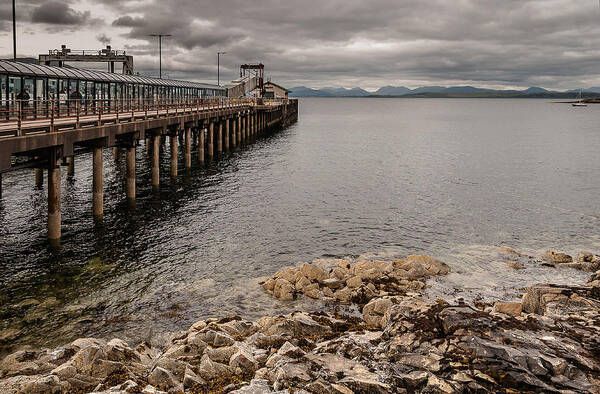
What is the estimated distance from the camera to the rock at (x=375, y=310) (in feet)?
54.6

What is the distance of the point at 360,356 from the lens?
42.8 ft

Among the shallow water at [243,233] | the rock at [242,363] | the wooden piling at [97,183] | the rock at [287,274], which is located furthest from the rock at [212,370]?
the wooden piling at [97,183]

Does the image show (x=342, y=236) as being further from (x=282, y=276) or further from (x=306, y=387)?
(x=306, y=387)

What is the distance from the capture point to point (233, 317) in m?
17.2

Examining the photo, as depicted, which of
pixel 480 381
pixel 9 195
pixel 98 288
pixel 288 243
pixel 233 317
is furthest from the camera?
pixel 9 195

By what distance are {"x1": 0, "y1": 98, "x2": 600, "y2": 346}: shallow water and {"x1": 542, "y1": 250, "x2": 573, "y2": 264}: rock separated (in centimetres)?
109

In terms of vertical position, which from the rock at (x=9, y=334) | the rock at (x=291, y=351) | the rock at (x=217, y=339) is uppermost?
the rock at (x=291, y=351)

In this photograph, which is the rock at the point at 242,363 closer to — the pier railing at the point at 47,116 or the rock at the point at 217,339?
the rock at the point at 217,339

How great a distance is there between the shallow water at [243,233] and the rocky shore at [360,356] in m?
2.69

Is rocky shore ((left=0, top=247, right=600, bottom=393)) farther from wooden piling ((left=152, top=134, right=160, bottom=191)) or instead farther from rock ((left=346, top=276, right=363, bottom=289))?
wooden piling ((left=152, top=134, right=160, bottom=191))

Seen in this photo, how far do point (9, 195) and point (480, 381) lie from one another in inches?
1280

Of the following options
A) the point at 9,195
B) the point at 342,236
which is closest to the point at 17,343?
the point at 342,236

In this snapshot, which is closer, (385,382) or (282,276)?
(385,382)

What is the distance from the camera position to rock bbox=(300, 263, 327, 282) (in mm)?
20784
